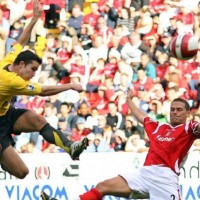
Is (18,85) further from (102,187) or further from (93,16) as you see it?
(93,16)

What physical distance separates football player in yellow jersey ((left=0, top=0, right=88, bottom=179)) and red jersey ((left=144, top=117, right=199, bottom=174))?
3.52ft

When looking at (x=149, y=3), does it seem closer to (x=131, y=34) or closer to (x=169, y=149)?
(x=131, y=34)

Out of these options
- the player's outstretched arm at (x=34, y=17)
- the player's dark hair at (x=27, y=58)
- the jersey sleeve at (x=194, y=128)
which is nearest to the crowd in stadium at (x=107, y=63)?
the player's outstretched arm at (x=34, y=17)

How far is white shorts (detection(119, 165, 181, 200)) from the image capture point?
40.7 feet

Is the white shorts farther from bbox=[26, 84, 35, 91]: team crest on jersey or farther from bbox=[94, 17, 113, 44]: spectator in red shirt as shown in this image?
bbox=[94, 17, 113, 44]: spectator in red shirt

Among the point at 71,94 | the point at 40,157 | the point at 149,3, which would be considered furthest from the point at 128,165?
the point at 149,3

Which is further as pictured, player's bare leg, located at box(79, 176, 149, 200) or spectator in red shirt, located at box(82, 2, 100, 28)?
spectator in red shirt, located at box(82, 2, 100, 28)

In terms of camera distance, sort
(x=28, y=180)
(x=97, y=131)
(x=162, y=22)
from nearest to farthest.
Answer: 1. (x=28, y=180)
2. (x=97, y=131)
3. (x=162, y=22)

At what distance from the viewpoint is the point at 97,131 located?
18281 millimetres

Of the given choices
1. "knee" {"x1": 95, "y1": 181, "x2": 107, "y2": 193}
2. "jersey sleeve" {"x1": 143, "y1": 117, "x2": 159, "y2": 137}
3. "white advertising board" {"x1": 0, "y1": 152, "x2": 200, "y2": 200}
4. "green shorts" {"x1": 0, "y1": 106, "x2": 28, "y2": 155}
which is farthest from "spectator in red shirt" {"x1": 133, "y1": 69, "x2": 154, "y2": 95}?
"knee" {"x1": 95, "y1": 181, "x2": 107, "y2": 193}

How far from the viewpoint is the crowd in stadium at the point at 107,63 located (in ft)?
60.6

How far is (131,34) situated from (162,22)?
0.72m

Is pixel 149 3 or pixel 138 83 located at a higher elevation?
pixel 149 3

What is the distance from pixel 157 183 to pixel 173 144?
0.51m
